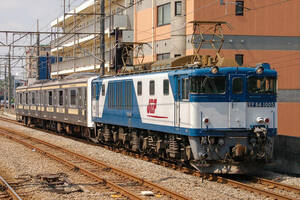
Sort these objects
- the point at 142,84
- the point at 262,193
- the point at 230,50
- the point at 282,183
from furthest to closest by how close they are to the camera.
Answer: the point at 230,50
the point at 142,84
the point at 282,183
the point at 262,193

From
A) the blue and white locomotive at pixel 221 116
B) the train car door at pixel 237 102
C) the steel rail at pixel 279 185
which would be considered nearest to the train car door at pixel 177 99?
the blue and white locomotive at pixel 221 116

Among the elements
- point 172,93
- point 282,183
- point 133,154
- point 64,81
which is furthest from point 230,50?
point 282,183

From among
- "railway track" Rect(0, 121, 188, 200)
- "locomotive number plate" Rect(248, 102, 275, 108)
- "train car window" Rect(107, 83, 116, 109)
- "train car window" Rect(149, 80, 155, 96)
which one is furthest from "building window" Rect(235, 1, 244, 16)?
"locomotive number plate" Rect(248, 102, 275, 108)

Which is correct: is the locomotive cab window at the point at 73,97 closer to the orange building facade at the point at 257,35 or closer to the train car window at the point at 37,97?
the orange building facade at the point at 257,35

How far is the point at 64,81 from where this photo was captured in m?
29.8

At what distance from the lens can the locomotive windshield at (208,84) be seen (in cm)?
1424

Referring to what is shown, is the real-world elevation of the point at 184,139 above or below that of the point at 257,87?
below

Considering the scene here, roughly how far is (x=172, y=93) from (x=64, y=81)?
1555cm

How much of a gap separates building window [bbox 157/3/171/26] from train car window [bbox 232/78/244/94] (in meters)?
21.1

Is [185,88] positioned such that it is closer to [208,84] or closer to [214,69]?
[208,84]

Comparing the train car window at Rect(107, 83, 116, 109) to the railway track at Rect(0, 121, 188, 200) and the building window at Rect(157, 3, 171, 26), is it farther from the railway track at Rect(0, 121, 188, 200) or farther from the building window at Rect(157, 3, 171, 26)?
the building window at Rect(157, 3, 171, 26)

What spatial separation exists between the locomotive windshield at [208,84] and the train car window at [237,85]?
32cm

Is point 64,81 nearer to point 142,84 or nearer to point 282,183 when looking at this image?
point 142,84

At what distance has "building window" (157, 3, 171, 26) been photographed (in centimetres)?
3519
